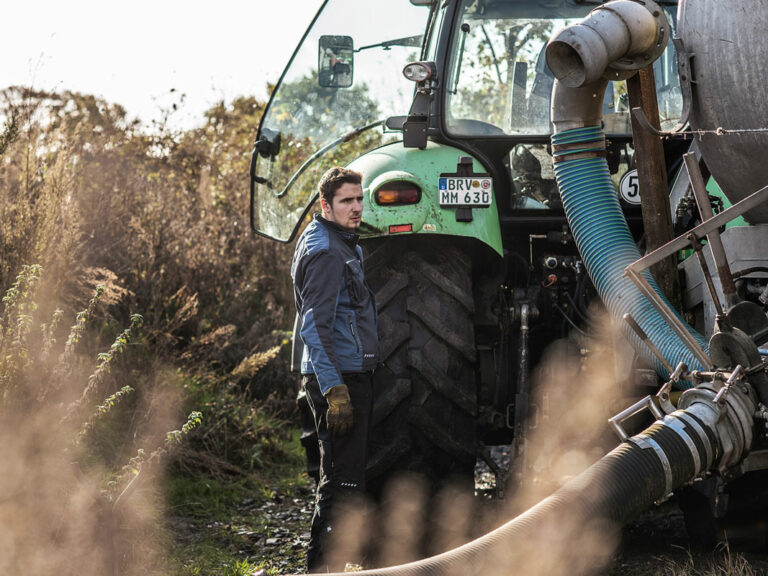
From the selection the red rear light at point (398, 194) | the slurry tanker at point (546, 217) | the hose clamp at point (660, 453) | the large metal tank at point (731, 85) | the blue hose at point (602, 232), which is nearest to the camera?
the hose clamp at point (660, 453)

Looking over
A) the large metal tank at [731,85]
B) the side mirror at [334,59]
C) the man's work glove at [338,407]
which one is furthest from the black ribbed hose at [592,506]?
the side mirror at [334,59]

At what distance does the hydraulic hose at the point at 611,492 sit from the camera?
2539mm

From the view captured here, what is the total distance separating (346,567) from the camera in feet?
11.7

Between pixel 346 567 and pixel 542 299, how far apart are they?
155 centimetres

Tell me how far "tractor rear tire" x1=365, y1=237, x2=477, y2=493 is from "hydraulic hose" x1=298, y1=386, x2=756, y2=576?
1070 mm

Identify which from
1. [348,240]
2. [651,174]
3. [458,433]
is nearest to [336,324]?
[348,240]

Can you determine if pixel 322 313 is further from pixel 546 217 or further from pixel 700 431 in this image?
pixel 700 431

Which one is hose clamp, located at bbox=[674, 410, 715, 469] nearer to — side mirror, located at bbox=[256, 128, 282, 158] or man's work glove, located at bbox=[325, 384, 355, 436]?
man's work glove, located at bbox=[325, 384, 355, 436]

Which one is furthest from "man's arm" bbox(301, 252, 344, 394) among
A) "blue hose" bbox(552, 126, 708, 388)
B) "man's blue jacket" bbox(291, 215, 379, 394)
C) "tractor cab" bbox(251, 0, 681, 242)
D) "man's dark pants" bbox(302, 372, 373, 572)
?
"blue hose" bbox(552, 126, 708, 388)

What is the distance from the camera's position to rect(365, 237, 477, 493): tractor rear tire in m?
3.88

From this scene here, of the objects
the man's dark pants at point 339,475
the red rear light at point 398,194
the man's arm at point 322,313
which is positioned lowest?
the man's dark pants at point 339,475

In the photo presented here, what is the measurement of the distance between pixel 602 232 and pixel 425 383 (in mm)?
912

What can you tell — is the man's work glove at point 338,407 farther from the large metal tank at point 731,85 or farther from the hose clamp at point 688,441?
the large metal tank at point 731,85

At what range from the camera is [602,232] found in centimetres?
367
